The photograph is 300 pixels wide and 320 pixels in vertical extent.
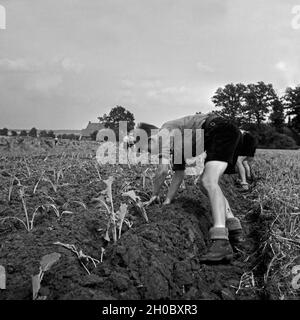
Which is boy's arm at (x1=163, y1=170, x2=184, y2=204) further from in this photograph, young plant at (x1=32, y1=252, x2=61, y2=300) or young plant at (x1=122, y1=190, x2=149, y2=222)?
young plant at (x1=32, y1=252, x2=61, y2=300)

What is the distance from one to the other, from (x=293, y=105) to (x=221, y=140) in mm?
58607

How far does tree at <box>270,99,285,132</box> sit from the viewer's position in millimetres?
57562

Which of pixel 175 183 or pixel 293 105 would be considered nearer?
pixel 175 183

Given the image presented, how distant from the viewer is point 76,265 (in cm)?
256

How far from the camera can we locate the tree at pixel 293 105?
56469 mm

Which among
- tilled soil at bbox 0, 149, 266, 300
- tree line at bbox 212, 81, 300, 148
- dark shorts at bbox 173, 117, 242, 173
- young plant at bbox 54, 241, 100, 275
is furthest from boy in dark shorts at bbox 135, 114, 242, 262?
tree line at bbox 212, 81, 300, 148

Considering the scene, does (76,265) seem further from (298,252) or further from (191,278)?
(298,252)

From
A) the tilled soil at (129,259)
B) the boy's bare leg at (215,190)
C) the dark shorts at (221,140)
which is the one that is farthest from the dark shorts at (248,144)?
the boy's bare leg at (215,190)

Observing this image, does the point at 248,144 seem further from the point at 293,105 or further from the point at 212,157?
the point at 293,105

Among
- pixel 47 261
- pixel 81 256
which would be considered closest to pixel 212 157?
pixel 81 256

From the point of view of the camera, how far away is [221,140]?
3.58 meters

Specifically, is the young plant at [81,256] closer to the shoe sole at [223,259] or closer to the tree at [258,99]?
the shoe sole at [223,259]

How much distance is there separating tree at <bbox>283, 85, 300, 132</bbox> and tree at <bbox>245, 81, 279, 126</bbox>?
168cm
